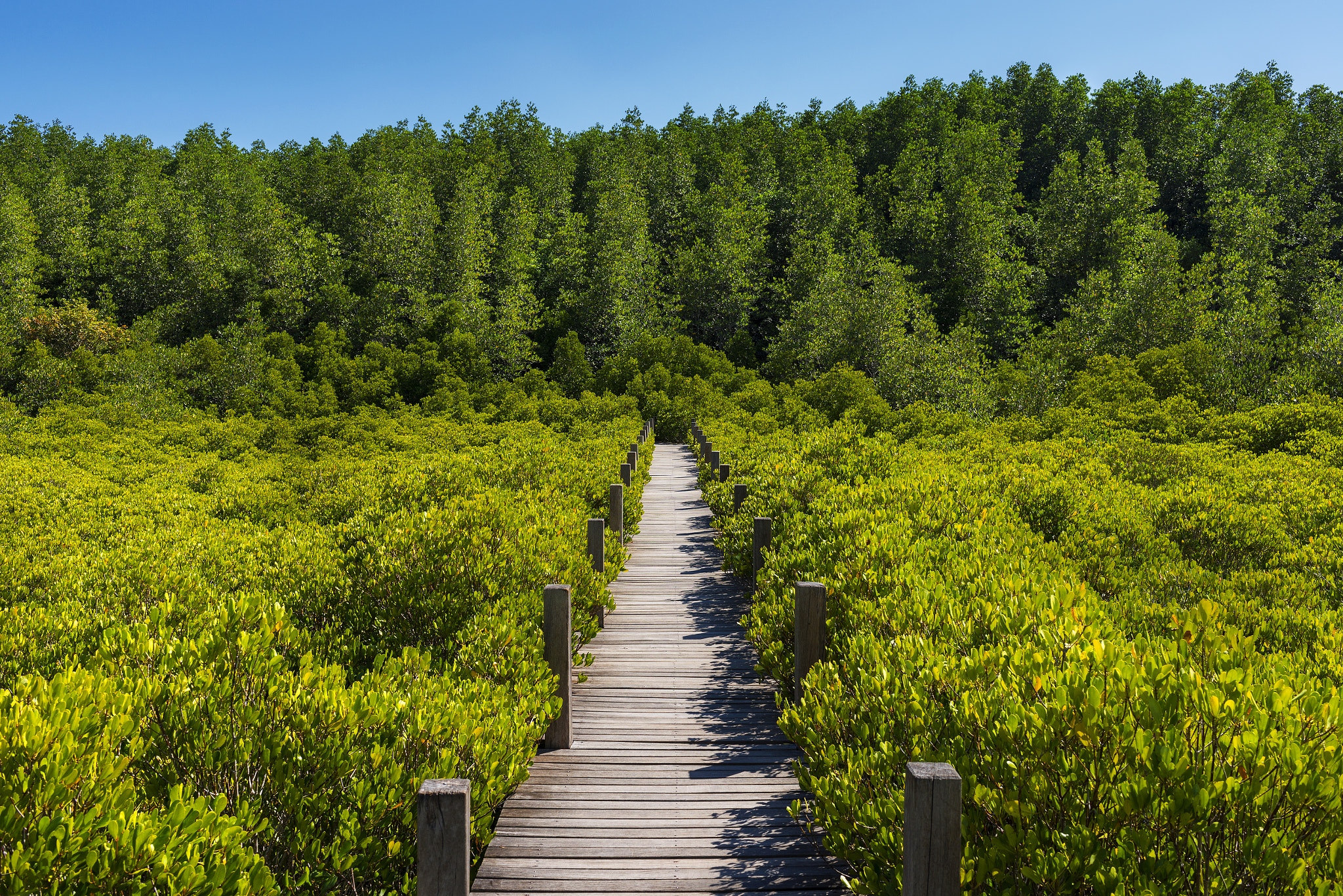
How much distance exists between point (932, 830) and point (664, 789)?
2776 mm

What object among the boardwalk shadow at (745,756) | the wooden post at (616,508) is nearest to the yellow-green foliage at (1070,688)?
the boardwalk shadow at (745,756)

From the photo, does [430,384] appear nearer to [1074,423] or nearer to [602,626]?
[1074,423]

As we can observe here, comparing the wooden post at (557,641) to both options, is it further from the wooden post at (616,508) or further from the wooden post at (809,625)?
the wooden post at (616,508)

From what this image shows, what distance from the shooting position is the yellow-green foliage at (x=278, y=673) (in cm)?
268

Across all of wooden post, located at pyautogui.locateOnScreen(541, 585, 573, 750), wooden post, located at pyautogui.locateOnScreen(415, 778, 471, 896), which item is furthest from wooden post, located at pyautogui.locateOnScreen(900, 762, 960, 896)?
wooden post, located at pyautogui.locateOnScreen(541, 585, 573, 750)

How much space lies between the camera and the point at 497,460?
39.9 feet

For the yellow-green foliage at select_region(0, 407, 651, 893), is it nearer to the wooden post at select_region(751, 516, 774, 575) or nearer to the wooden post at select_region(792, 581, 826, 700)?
the wooden post at select_region(751, 516, 774, 575)

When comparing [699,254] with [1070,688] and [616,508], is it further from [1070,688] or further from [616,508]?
[1070,688]

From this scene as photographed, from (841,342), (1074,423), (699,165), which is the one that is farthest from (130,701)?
(699,165)

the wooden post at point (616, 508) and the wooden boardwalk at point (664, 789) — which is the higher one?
the wooden post at point (616, 508)

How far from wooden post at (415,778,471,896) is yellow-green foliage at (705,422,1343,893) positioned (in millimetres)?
1727

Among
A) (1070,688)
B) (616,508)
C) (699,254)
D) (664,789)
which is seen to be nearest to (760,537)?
(616,508)

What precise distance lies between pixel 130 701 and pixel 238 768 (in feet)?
1.93

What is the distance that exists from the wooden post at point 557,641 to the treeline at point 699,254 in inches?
1171
